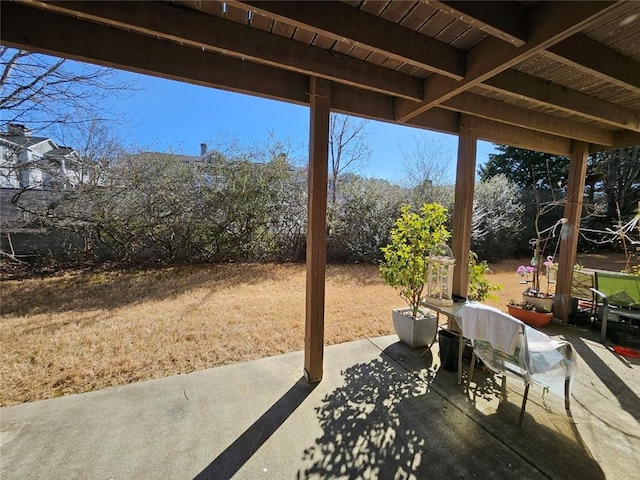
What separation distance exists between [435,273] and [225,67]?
99.6 inches

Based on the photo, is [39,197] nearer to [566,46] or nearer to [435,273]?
[435,273]

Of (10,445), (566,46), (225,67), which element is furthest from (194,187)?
(566,46)

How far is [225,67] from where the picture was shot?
6.35 feet

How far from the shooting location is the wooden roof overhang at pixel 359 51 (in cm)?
140

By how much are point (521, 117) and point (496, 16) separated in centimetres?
168

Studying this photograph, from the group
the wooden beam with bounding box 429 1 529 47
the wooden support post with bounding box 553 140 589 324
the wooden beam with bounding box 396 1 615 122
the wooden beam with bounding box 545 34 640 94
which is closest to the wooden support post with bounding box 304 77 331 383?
the wooden beam with bounding box 396 1 615 122

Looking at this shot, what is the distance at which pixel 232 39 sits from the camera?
5.28 ft

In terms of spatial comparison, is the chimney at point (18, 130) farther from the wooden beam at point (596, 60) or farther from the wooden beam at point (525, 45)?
the wooden beam at point (596, 60)

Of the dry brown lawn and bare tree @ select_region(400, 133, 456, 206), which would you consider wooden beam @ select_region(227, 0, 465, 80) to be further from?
bare tree @ select_region(400, 133, 456, 206)

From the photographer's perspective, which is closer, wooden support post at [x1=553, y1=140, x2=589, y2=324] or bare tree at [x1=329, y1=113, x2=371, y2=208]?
wooden support post at [x1=553, y1=140, x2=589, y2=324]

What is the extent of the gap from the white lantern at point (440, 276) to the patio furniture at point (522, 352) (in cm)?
56

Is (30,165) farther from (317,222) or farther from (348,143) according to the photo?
(348,143)

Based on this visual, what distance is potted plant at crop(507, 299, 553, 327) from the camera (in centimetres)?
371

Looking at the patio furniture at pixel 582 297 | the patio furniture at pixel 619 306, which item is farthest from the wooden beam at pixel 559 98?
the patio furniture at pixel 582 297
